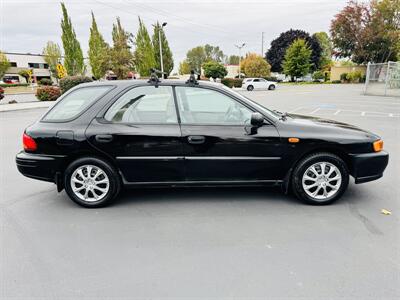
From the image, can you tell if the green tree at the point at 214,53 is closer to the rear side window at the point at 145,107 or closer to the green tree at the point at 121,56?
the green tree at the point at 121,56

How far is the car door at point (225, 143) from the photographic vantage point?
148 inches

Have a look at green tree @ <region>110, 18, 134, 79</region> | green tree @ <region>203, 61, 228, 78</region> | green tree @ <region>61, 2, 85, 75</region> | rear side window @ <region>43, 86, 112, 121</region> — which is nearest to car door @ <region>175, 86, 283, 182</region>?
rear side window @ <region>43, 86, 112, 121</region>

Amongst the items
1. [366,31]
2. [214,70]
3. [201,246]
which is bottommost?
[201,246]

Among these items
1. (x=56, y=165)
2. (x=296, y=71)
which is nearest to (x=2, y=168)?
(x=56, y=165)

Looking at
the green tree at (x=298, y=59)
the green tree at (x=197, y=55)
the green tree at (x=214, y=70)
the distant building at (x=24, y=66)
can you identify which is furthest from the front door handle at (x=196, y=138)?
the green tree at (x=197, y=55)

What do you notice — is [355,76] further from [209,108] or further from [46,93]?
[209,108]

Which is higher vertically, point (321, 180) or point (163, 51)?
point (163, 51)

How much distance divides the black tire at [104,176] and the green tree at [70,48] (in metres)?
40.5

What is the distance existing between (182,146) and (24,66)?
88598 millimetres

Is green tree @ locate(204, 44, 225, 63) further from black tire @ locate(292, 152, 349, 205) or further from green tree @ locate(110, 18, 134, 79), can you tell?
black tire @ locate(292, 152, 349, 205)

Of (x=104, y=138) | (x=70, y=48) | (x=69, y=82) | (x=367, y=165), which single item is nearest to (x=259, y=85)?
(x=69, y=82)

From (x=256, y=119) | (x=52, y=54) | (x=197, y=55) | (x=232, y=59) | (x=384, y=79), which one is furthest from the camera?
(x=232, y=59)

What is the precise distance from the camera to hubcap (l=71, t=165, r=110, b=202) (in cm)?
386

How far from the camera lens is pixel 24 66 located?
7756cm
